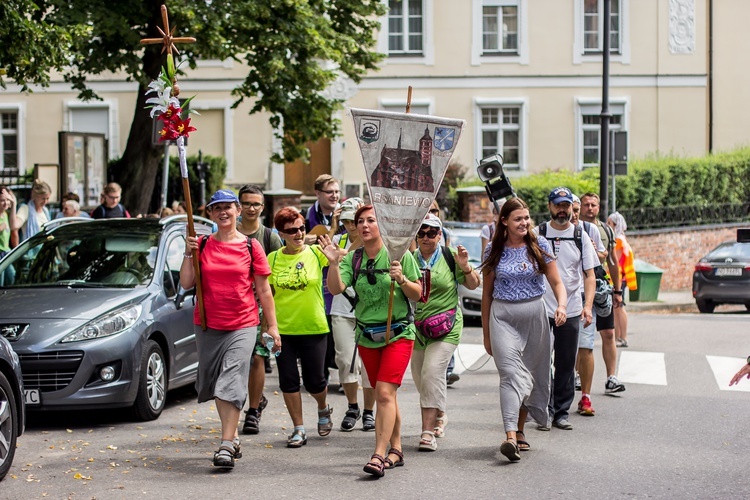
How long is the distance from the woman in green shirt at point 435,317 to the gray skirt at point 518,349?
1.05 feet

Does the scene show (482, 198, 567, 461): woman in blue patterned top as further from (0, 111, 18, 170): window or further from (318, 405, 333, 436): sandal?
(0, 111, 18, 170): window

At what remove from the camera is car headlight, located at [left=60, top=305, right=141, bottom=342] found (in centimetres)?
1002

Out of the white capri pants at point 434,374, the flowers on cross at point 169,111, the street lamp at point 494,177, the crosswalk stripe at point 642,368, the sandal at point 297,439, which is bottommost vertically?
the crosswalk stripe at point 642,368

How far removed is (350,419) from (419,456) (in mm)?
1298

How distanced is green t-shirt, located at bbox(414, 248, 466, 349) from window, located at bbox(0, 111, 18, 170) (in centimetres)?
3059

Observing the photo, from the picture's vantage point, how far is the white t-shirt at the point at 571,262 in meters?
10.3

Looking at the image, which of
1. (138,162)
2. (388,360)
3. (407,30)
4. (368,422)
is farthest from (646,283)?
(388,360)

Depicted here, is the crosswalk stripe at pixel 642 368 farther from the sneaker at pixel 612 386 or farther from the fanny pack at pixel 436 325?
A: the fanny pack at pixel 436 325

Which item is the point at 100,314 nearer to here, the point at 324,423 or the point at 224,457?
the point at 324,423

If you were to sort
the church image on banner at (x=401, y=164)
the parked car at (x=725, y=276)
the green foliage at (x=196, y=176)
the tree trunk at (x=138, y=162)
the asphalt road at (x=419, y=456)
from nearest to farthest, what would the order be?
1. the asphalt road at (x=419, y=456)
2. the church image on banner at (x=401, y=164)
3. the tree trunk at (x=138, y=162)
4. the parked car at (x=725, y=276)
5. the green foliage at (x=196, y=176)

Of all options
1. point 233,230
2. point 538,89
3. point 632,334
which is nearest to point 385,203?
point 233,230

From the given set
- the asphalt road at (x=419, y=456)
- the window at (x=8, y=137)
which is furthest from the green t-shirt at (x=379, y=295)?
the window at (x=8, y=137)

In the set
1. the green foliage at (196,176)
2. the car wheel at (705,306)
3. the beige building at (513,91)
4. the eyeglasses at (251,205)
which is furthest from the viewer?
the beige building at (513,91)

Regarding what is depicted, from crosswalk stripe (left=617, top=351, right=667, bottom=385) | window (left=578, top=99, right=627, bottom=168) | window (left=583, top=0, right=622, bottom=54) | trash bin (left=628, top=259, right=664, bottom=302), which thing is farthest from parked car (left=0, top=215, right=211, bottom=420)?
window (left=583, top=0, right=622, bottom=54)
